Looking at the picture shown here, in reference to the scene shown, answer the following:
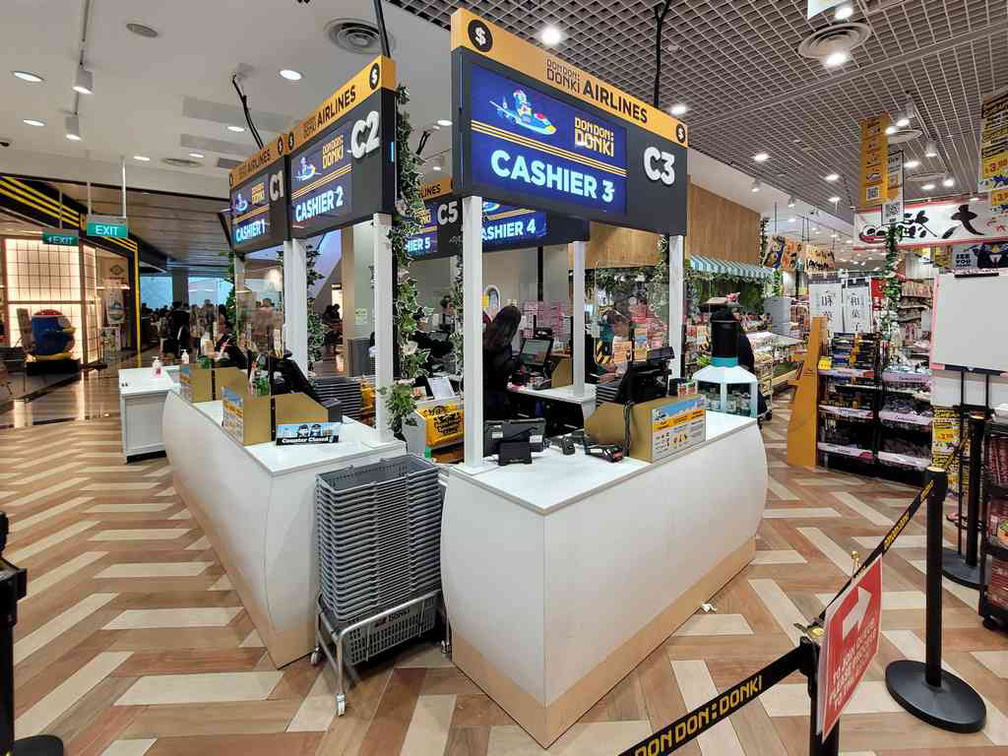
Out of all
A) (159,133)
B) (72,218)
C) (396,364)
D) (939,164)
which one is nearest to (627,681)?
(396,364)

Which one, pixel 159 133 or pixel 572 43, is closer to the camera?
pixel 572 43

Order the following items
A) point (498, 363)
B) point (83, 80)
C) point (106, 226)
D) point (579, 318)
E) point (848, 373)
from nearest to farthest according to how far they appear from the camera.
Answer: point (498, 363) → point (579, 318) → point (83, 80) → point (848, 373) → point (106, 226)

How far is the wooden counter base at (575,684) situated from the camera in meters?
1.96

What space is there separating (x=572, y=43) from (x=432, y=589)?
13.3 ft

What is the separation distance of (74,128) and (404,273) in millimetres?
6157

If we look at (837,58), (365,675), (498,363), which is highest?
(837,58)

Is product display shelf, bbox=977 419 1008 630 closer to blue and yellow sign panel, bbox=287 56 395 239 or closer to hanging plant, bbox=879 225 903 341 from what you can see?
hanging plant, bbox=879 225 903 341

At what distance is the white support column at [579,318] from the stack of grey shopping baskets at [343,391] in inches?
64.8

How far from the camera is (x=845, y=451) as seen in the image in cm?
524

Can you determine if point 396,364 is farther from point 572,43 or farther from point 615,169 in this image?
point 572,43

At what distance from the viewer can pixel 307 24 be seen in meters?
3.91

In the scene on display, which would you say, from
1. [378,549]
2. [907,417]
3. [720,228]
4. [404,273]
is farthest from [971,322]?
[720,228]

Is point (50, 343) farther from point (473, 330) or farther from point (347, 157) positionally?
point (473, 330)

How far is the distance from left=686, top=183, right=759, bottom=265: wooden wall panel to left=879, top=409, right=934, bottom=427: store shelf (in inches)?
156
